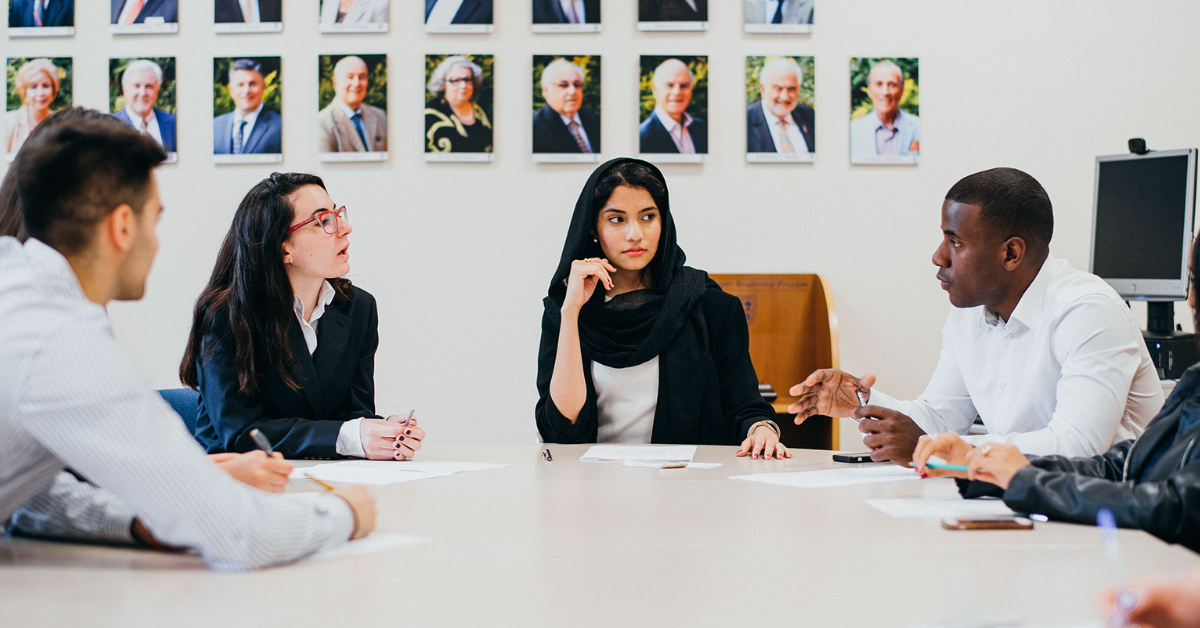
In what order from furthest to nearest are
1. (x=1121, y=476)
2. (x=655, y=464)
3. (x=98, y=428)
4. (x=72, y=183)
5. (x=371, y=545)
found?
(x=655, y=464) → (x=1121, y=476) → (x=371, y=545) → (x=72, y=183) → (x=98, y=428)

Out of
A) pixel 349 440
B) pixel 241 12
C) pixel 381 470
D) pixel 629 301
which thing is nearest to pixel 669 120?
pixel 629 301

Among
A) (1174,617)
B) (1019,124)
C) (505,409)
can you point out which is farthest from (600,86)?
(1174,617)

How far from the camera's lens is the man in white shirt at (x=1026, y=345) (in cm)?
195

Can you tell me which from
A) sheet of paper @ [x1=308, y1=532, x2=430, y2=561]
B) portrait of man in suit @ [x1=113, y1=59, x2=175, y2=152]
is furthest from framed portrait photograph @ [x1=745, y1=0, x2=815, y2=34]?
sheet of paper @ [x1=308, y1=532, x2=430, y2=561]

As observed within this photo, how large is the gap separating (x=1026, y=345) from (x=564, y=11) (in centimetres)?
235

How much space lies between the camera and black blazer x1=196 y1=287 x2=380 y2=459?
215 cm

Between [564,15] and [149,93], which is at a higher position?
[564,15]

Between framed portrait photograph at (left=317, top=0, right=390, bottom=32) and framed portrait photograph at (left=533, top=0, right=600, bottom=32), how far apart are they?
631 millimetres

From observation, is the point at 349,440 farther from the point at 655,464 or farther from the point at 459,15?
the point at 459,15

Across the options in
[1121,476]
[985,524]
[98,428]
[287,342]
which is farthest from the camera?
[287,342]

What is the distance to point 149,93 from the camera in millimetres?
3848

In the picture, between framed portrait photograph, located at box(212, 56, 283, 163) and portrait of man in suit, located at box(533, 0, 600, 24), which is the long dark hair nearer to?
framed portrait photograph, located at box(212, 56, 283, 163)

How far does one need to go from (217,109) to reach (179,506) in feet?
10.6

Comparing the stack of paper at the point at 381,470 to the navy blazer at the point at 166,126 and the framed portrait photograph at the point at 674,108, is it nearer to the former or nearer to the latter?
the framed portrait photograph at the point at 674,108
